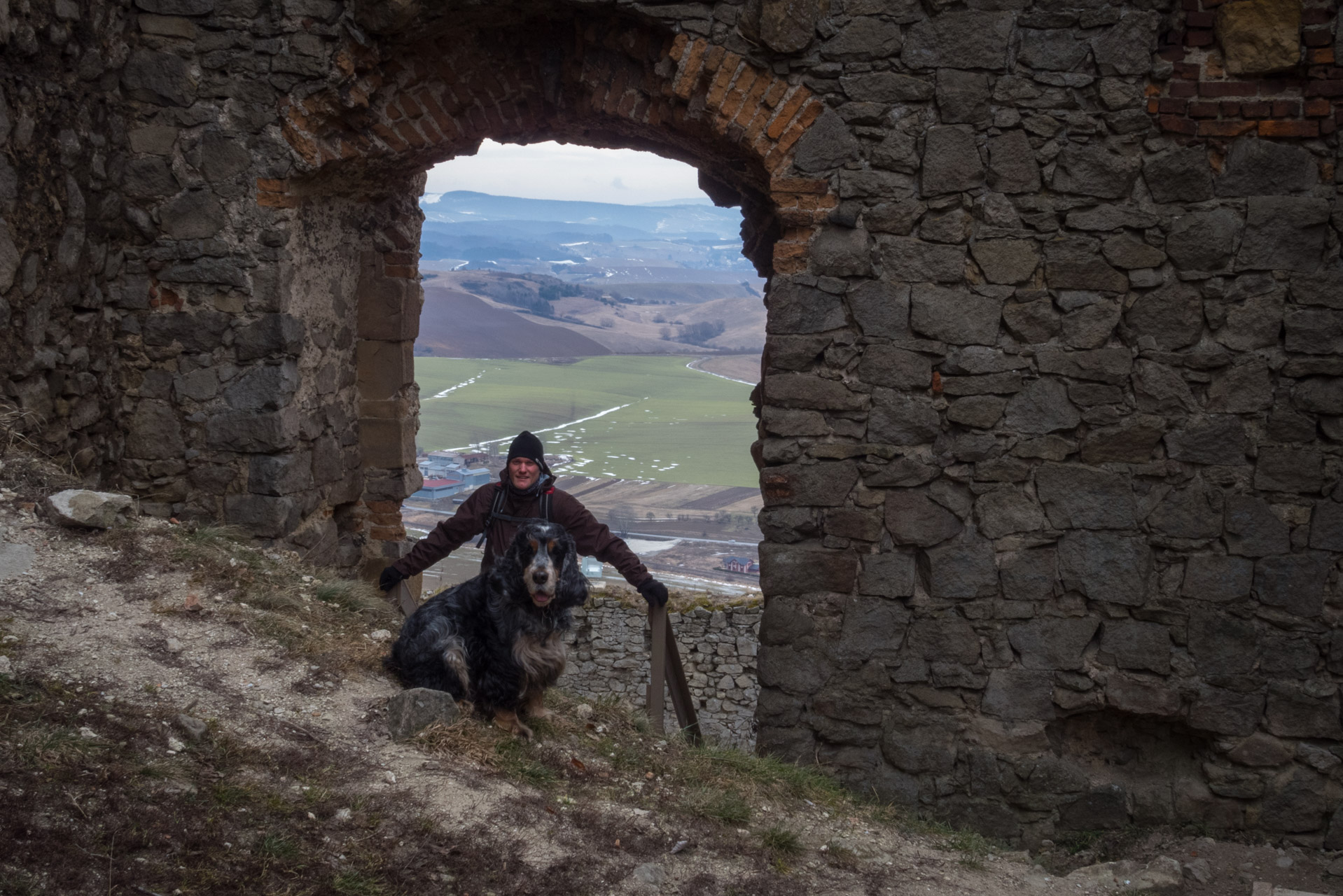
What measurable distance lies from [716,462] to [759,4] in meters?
12.4

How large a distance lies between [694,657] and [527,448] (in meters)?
7.47

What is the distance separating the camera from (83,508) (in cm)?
432

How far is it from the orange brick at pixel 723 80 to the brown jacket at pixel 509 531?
185cm

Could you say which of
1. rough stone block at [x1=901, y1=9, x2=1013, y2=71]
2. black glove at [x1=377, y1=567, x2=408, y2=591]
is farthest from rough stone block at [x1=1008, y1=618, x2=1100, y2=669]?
black glove at [x1=377, y1=567, x2=408, y2=591]

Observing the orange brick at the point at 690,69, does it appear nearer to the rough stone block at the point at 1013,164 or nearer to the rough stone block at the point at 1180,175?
the rough stone block at the point at 1013,164

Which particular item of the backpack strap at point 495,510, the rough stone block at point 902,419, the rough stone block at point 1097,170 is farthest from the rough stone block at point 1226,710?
the backpack strap at point 495,510

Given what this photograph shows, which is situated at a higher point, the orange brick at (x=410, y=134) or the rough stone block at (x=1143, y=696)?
the orange brick at (x=410, y=134)

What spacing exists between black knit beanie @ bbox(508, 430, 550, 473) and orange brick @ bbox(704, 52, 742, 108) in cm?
168

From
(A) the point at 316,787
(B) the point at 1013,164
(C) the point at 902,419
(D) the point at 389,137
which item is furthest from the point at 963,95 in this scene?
(A) the point at 316,787

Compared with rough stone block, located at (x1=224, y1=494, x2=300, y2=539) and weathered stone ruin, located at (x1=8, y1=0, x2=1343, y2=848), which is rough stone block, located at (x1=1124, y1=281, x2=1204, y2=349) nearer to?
weathered stone ruin, located at (x1=8, y1=0, x2=1343, y2=848)

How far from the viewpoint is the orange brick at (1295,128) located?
428cm

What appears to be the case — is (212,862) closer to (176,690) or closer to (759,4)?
(176,690)

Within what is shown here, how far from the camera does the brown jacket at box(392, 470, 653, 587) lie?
4250 mm

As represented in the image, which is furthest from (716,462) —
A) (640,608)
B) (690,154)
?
(690,154)
